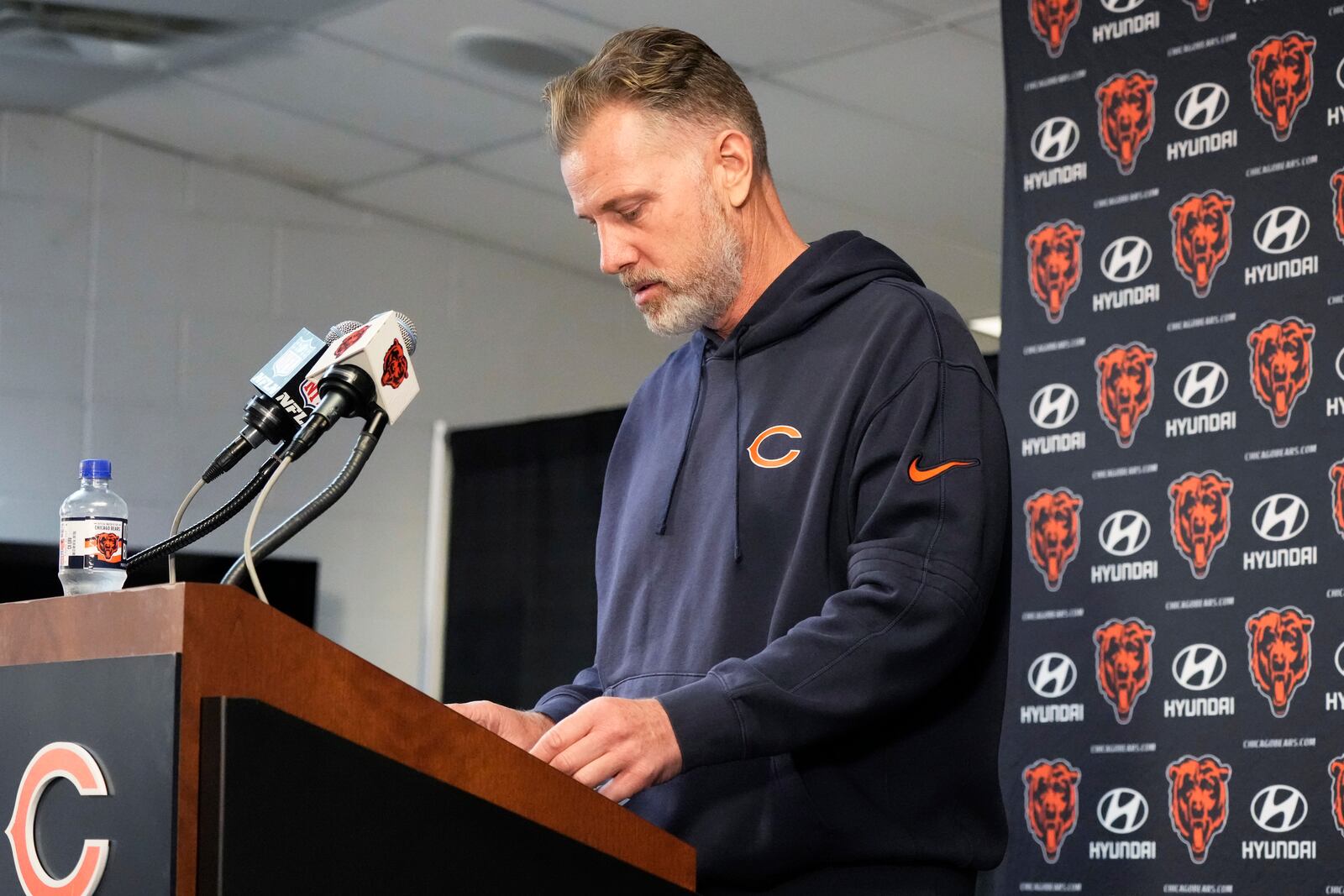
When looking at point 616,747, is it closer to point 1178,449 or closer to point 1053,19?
point 1178,449

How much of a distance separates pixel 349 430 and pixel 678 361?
376 centimetres

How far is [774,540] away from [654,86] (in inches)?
19.1

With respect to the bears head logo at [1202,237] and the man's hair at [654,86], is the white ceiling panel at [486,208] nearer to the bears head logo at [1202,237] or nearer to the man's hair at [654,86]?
the bears head logo at [1202,237]

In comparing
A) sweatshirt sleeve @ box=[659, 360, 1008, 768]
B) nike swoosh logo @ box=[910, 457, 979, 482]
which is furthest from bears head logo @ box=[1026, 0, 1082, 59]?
nike swoosh logo @ box=[910, 457, 979, 482]

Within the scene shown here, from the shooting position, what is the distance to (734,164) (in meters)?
1.76

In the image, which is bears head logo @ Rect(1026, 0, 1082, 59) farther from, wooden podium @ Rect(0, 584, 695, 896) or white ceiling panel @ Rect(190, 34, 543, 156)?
wooden podium @ Rect(0, 584, 695, 896)

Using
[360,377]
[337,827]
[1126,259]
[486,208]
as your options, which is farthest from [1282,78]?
[486,208]

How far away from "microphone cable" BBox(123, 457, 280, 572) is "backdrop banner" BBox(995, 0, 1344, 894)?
1.84m

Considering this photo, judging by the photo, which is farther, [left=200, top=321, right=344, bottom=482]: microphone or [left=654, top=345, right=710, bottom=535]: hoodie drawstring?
[left=654, top=345, right=710, bottom=535]: hoodie drawstring

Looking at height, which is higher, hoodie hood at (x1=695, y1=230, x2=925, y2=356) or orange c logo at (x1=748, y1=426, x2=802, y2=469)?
hoodie hood at (x1=695, y1=230, x2=925, y2=356)

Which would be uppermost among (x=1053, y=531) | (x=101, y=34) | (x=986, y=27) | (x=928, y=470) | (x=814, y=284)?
(x=101, y=34)

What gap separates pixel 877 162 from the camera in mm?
4812

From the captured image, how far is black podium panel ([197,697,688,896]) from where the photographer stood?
3.28ft

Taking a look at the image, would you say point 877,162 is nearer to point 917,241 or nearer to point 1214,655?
point 917,241
